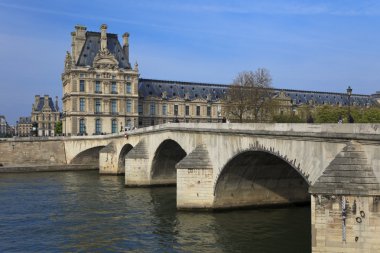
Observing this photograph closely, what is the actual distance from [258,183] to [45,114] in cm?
15251

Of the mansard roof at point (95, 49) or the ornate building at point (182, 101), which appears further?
the ornate building at point (182, 101)

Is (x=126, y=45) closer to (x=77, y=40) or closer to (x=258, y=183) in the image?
(x=77, y=40)

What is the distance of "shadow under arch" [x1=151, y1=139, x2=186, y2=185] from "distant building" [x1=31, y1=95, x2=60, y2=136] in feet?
427

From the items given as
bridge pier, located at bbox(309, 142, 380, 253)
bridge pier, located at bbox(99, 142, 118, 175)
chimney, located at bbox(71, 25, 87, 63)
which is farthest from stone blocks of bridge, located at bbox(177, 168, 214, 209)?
chimney, located at bbox(71, 25, 87, 63)

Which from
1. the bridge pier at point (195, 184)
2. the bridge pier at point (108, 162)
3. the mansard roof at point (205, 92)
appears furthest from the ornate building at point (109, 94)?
the bridge pier at point (195, 184)

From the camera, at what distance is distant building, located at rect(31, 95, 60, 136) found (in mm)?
173125

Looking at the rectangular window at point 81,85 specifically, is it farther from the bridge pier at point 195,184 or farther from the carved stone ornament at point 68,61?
the bridge pier at point 195,184

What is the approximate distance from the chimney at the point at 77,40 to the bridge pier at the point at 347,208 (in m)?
84.6

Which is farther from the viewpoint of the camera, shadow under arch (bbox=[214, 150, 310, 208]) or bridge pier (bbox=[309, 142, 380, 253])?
shadow under arch (bbox=[214, 150, 310, 208])

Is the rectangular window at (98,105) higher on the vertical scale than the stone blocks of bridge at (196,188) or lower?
higher

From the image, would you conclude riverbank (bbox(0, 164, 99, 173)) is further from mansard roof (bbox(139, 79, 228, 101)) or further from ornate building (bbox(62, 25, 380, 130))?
mansard roof (bbox(139, 79, 228, 101))

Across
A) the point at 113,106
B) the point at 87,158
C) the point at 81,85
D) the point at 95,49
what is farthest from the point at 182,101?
the point at 87,158

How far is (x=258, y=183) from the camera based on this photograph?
112 feet

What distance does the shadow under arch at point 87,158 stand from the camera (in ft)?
258
